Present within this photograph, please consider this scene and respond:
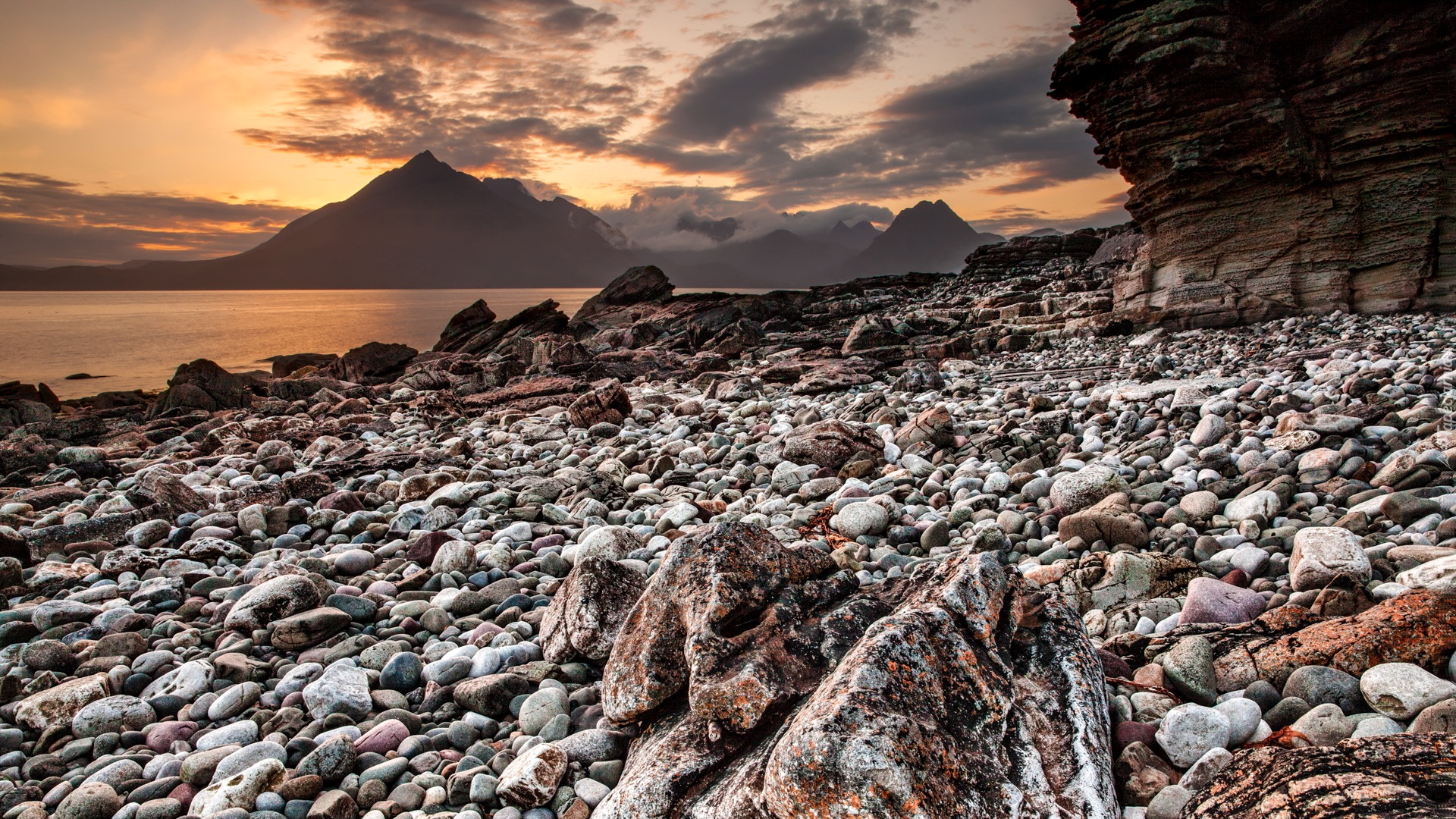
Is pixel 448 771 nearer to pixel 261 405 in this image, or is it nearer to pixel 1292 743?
pixel 1292 743

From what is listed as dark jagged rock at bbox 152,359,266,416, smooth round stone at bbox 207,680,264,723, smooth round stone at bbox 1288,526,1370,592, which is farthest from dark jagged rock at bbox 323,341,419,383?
smooth round stone at bbox 1288,526,1370,592

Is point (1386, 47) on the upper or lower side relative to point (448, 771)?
upper

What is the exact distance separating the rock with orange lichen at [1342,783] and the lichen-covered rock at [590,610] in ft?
8.06

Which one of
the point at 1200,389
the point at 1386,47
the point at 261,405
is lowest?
the point at 261,405

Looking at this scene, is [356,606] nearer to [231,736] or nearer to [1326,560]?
[231,736]

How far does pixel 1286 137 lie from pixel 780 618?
56.7 ft

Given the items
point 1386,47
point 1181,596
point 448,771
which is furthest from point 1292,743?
point 1386,47

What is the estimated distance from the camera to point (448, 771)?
2.87 meters

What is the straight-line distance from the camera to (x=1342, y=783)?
1754mm

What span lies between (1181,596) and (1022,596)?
4.60ft

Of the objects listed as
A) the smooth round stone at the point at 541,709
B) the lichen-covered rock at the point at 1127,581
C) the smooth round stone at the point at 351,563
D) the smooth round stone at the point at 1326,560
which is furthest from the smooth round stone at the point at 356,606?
the smooth round stone at the point at 1326,560

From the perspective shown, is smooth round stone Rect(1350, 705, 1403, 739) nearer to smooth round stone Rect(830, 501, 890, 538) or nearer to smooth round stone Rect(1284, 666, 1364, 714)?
smooth round stone Rect(1284, 666, 1364, 714)

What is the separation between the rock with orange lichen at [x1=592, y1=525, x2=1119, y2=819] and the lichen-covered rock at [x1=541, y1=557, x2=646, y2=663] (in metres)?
0.62

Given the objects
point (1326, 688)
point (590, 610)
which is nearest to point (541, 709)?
point (590, 610)
